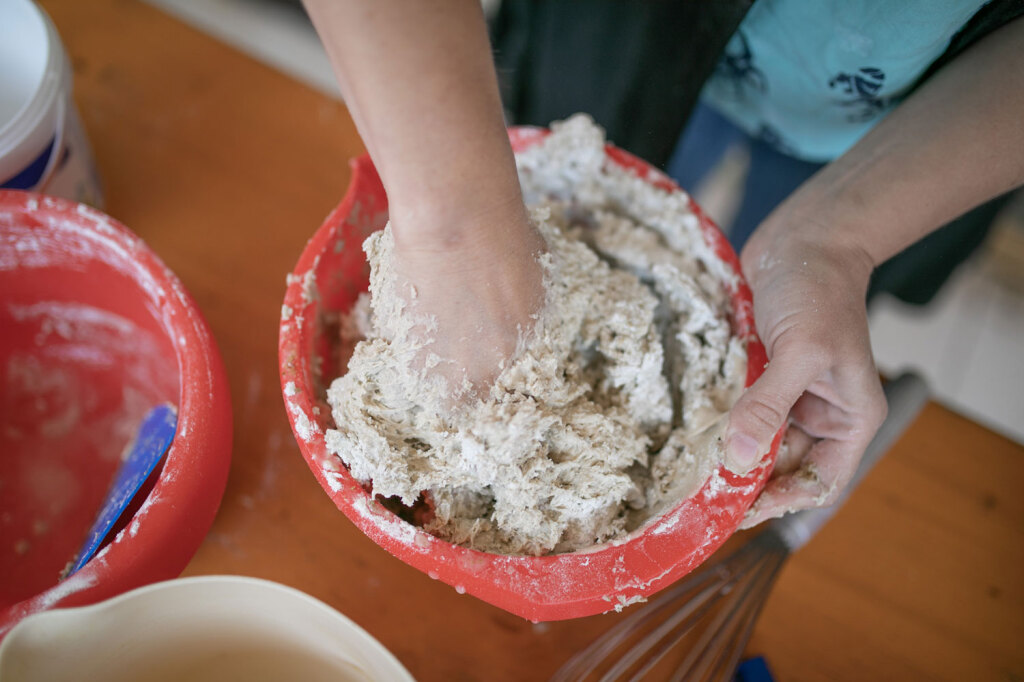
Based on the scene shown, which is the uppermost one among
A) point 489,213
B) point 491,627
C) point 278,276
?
point 489,213

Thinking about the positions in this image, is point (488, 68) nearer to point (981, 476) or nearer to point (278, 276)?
point (278, 276)

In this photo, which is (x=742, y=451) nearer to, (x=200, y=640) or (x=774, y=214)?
(x=774, y=214)

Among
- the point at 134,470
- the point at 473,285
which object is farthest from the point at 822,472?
the point at 134,470

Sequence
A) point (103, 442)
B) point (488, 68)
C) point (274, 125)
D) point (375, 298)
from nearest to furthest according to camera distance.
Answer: point (488, 68), point (375, 298), point (103, 442), point (274, 125)

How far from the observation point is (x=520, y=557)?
47 centimetres

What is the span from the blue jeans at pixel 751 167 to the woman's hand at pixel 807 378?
0.32 metres

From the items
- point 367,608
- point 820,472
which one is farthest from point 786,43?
point 367,608

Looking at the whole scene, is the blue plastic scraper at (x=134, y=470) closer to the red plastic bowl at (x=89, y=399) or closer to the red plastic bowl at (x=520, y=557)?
the red plastic bowl at (x=89, y=399)

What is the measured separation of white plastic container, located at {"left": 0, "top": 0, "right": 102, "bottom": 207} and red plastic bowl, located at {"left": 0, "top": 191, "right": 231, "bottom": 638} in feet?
0.17

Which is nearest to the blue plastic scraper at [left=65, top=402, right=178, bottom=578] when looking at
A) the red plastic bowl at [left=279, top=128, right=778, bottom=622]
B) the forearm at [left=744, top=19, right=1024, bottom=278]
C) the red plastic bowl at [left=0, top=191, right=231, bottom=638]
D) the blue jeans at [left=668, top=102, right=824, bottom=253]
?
the red plastic bowl at [left=0, top=191, right=231, bottom=638]

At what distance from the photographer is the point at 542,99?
0.90 m

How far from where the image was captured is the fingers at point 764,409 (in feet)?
1.58

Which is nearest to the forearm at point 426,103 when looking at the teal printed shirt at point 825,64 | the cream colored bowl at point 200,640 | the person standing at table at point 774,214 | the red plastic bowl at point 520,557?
the person standing at table at point 774,214

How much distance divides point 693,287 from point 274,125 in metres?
0.56
